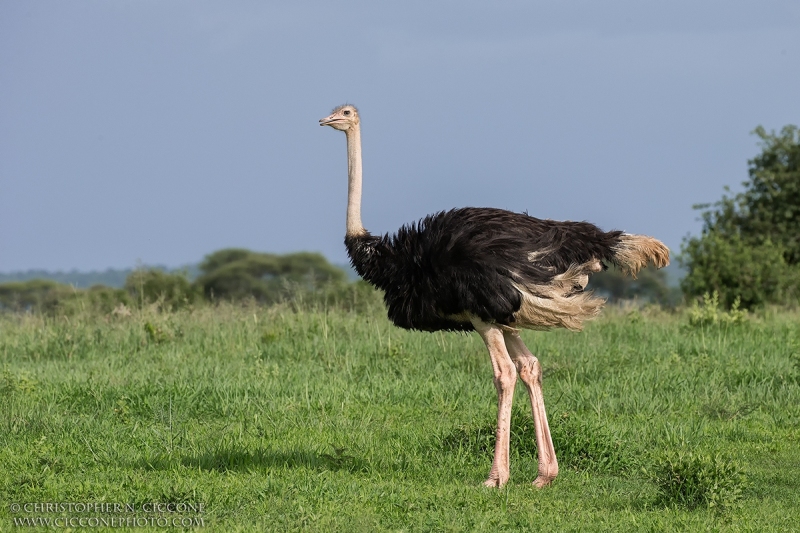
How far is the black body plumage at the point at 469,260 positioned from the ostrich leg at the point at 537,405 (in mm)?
339

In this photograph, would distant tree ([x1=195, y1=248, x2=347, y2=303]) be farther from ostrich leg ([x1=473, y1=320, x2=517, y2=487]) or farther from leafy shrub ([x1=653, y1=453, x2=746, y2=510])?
leafy shrub ([x1=653, y1=453, x2=746, y2=510])

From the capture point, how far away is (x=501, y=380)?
20.5 feet

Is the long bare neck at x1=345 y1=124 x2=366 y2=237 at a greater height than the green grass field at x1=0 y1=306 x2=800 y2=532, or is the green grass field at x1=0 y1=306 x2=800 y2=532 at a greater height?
the long bare neck at x1=345 y1=124 x2=366 y2=237

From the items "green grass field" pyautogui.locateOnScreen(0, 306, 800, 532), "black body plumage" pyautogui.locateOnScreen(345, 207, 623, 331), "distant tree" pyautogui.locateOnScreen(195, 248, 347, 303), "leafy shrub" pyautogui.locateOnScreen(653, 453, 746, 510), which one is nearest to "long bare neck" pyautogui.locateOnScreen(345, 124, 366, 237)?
"black body plumage" pyautogui.locateOnScreen(345, 207, 623, 331)

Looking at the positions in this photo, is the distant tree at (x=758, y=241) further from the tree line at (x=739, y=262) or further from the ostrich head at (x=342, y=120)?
the ostrich head at (x=342, y=120)

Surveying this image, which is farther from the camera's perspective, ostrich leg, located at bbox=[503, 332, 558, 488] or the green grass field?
ostrich leg, located at bbox=[503, 332, 558, 488]

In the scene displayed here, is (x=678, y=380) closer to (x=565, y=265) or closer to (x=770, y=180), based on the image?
(x=565, y=265)

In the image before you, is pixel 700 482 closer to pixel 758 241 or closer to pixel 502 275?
pixel 502 275

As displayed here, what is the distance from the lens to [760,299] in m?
18.1

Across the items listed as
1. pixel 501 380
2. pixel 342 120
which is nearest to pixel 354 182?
pixel 342 120

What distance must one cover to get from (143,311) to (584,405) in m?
5.25

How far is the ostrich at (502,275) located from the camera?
594 cm

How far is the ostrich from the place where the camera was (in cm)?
594

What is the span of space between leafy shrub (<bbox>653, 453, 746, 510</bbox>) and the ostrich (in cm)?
81
